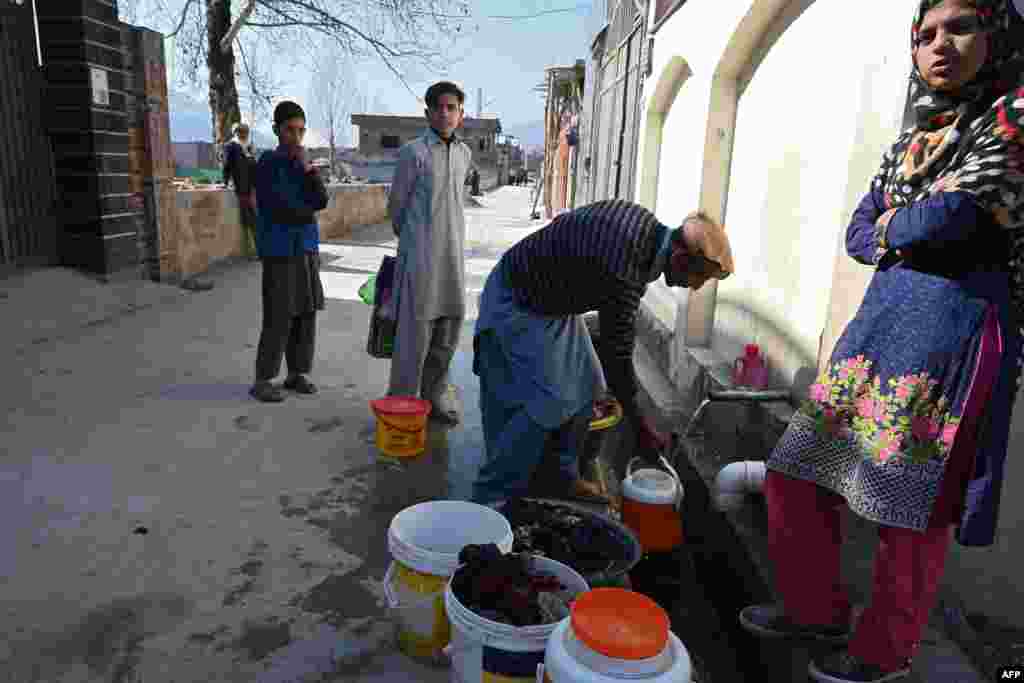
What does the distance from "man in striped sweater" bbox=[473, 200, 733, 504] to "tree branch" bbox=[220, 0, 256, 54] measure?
50.6 ft

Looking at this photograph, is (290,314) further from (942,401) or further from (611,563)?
(942,401)

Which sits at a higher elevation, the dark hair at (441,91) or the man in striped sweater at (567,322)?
the dark hair at (441,91)

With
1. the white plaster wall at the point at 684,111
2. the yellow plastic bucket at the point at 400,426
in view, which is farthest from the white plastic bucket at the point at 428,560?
the white plaster wall at the point at 684,111

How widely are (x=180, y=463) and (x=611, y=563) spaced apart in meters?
2.27

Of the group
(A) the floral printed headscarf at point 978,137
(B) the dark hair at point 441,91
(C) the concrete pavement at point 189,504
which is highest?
(B) the dark hair at point 441,91

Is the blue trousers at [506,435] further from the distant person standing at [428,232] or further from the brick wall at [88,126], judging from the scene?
the brick wall at [88,126]

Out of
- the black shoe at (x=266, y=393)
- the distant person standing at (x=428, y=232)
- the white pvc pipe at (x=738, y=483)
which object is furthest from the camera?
the black shoe at (x=266, y=393)

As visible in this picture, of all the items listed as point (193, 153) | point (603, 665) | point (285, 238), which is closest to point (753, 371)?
point (603, 665)

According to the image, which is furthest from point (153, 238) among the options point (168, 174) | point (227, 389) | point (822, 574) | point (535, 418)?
point (822, 574)

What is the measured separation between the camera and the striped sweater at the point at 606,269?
241 cm

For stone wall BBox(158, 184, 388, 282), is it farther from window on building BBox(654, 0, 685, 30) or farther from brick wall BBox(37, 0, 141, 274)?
window on building BBox(654, 0, 685, 30)

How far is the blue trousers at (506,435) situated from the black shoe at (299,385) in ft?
6.63

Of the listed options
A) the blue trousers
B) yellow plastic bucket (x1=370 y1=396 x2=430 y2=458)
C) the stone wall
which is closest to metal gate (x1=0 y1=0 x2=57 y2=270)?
the stone wall

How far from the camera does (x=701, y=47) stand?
491 centimetres
